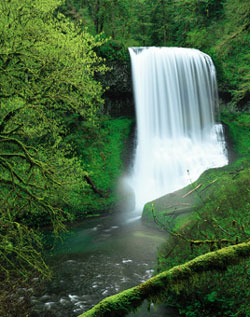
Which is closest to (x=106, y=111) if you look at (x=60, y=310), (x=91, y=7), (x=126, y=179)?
(x=126, y=179)

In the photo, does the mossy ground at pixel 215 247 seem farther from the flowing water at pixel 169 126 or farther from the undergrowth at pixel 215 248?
the flowing water at pixel 169 126

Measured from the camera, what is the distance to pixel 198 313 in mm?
5363

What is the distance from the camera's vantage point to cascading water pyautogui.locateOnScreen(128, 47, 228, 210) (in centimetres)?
2039

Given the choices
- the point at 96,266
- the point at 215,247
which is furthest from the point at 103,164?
the point at 215,247

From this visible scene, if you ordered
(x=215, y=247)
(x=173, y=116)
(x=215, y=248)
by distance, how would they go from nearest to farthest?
1. (x=215, y=247)
2. (x=215, y=248)
3. (x=173, y=116)

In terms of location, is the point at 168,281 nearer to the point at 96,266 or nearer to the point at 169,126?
the point at 96,266

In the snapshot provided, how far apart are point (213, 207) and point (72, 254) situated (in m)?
5.37

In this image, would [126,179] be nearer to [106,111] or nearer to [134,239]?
[106,111]

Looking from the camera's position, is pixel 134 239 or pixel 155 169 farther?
pixel 155 169

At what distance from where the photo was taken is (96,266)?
8672 millimetres

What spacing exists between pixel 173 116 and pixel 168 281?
19.7 m

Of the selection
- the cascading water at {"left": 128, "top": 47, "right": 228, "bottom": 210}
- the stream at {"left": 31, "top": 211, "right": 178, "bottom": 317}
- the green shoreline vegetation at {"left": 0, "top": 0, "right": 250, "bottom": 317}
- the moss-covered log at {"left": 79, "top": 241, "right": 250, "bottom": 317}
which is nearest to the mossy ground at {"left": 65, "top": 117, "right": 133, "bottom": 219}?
the green shoreline vegetation at {"left": 0, "top": 0, "right": 250, "bottom": 317}

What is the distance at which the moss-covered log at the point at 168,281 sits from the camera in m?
2.06

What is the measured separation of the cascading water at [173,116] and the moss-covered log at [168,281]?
16719mm
